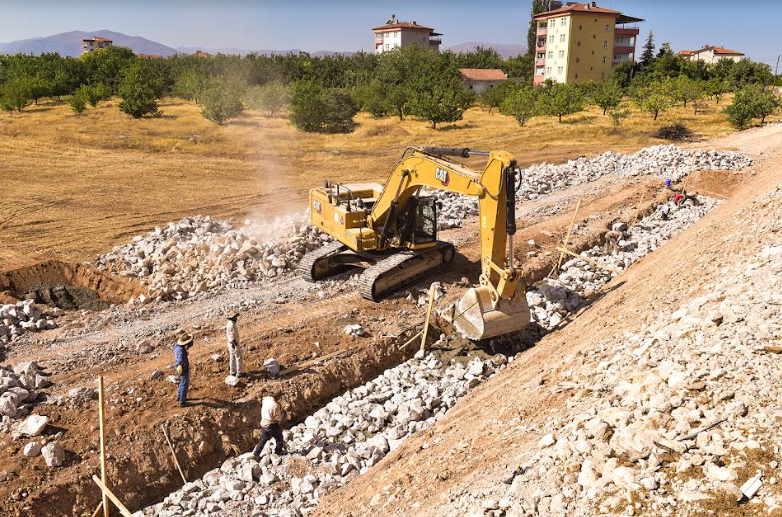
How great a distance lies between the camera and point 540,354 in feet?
35.7

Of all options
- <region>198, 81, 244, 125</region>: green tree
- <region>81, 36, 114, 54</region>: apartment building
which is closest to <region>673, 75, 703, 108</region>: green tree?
<region>198, 81, 244, 125</region>: green tree

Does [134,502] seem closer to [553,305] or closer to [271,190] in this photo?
[553,305]

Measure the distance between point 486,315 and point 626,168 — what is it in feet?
52.8

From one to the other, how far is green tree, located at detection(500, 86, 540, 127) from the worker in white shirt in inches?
1456

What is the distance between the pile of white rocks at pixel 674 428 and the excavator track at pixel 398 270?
19.5 ft

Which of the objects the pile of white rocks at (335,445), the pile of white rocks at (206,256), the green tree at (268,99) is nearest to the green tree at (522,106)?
the green tree at (268,99)

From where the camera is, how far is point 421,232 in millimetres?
14414

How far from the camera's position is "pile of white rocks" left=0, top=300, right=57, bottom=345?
12.5 metres

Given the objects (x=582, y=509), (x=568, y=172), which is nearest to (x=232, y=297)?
(x=582, y=509)

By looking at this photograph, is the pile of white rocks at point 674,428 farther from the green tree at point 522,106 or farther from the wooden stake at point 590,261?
the green tree at point 522,106

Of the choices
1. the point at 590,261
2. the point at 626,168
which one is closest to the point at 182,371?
the point at 590,261

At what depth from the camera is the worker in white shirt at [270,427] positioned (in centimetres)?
912

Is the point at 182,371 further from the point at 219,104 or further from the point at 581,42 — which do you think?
the point at 581,42

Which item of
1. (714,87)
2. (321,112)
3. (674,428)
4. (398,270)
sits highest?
(714,87)
